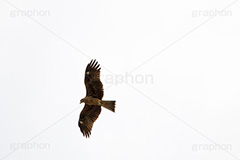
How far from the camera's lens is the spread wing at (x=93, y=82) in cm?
1933

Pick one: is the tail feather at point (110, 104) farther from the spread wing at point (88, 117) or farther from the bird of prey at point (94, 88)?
the spread wing at point (88, 117)

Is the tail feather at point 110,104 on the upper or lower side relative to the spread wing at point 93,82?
lower

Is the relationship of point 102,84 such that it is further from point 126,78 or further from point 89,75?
point 126,78

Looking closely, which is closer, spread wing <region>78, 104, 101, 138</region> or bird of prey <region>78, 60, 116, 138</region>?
bird of prey <region>78, 60, 116, 138</region>

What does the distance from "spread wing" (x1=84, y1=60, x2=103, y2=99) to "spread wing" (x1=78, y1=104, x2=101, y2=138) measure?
1242 millimetres

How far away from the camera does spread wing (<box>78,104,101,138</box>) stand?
812 inches

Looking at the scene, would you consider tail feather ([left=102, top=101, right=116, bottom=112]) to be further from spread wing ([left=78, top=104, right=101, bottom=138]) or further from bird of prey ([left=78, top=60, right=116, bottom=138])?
spread wing ([left=78, top=104, right=101, bottom=138])

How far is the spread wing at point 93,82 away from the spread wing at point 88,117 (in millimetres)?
1242

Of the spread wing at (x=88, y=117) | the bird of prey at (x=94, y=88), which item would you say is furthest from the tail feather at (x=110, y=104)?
the spread wing at (x=88, y=117)

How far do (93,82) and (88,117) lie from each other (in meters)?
2.39

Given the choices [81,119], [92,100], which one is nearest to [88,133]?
[81,119]

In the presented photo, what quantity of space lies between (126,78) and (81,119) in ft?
13.3

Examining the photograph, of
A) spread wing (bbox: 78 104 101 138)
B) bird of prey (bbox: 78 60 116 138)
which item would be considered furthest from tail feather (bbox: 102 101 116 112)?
spread wing (bbox: 78 104 101 138)

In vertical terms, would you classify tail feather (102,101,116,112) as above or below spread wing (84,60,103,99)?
below
